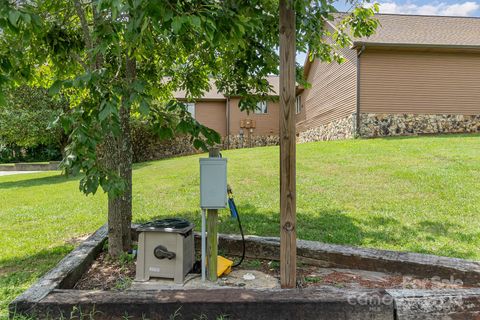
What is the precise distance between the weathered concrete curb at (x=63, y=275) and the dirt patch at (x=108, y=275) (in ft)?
0.20

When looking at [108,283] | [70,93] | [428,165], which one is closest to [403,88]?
[428,165]

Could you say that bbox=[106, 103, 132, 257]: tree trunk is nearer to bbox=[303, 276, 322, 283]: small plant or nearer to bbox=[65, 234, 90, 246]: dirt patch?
bbox=[65, 234, 90, 246]: dirt patch

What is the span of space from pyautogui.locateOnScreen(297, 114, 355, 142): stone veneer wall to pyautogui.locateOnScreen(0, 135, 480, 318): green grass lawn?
2.75 m

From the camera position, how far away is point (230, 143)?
2025 cm

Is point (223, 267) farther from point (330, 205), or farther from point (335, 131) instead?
point (335, 131)

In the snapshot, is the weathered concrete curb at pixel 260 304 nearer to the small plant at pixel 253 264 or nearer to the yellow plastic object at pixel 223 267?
the yellow plastic object at pixel 223 267

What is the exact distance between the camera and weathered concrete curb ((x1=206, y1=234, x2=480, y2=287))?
288 cm

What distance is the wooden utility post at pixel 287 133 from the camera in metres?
2.52

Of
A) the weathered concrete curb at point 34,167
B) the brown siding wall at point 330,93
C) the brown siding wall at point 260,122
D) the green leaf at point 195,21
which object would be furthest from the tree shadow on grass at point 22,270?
the weathered concrete curb at point 34,167

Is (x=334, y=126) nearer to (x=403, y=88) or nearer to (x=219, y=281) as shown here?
(x=403, y=88)

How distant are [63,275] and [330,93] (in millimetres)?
14349

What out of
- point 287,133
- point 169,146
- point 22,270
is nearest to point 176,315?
point 287,133

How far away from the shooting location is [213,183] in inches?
114

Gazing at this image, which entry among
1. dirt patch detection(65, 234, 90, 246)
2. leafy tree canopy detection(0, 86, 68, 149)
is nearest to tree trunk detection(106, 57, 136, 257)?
dirt patch detection(65, 234, 90, 246)
